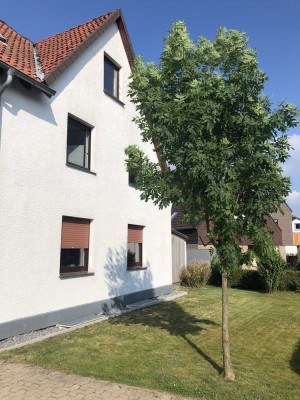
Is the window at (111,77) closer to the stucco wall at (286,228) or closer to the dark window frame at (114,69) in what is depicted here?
the dark window frame at (114,69)

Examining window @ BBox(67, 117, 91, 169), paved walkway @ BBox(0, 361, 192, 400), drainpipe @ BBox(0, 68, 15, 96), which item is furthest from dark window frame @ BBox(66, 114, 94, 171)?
paved walkway @ BBox(0, 361, 192, 400)

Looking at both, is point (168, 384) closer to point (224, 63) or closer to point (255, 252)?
point (255, 252)

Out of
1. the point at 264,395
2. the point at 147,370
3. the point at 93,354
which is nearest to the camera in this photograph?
the point at 264,395

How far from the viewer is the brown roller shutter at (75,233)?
955 centimetres

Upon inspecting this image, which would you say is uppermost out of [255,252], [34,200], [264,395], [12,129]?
[12,129]

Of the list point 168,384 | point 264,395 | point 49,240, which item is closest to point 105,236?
point 49,240

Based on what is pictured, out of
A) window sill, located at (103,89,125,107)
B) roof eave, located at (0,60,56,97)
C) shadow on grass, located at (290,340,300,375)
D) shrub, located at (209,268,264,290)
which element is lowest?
shadow on grass, located at (290,340,300,375)

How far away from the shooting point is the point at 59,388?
5.11 meters

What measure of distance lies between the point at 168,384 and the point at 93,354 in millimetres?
1965

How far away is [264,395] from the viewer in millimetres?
5008

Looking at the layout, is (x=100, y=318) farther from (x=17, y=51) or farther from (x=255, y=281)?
(x=255, y=281)

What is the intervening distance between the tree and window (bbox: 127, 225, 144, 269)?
6736 mm

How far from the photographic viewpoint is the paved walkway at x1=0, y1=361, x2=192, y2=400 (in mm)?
4840

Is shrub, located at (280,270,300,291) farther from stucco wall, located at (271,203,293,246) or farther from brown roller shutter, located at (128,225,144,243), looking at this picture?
stucco wall, located at (271,203,293,246)
